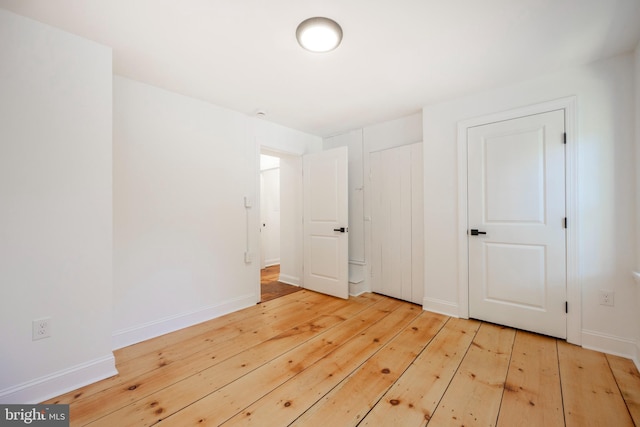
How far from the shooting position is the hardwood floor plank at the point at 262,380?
4.71 ft

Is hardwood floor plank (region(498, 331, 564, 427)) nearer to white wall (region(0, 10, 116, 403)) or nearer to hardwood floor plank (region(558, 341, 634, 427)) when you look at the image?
hardwood floor plank (region(558, 341, 634, 427))

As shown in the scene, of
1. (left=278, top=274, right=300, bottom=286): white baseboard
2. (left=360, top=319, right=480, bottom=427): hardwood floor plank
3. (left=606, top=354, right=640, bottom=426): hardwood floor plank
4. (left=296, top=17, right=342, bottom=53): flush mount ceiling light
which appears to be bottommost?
(left=360, top=319, right=480, bottom=427): hardwood floor plank

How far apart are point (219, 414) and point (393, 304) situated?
2.25 metres

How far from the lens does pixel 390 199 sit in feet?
11.2

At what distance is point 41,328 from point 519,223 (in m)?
3.66

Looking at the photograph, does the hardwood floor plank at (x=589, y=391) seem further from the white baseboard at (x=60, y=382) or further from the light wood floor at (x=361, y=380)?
the white baseboard at (x=60, y=382)

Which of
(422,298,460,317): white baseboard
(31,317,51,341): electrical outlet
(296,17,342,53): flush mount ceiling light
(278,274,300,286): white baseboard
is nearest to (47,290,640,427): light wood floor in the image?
(422,298,460,317): white baseboard

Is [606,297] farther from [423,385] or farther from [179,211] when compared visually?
[179,211]

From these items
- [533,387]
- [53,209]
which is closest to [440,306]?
[533,387]

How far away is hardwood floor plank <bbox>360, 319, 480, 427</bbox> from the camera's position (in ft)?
4.65

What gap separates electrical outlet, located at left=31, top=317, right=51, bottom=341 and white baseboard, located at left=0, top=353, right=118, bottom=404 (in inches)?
9.7

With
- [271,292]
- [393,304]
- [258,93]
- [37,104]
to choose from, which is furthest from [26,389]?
[393,304]

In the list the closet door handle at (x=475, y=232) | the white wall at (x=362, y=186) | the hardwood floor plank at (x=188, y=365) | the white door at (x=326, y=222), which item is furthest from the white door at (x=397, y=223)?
the hardwood floor plank at (x=188, y=365)

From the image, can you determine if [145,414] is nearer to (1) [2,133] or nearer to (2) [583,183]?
(1) [2,133]
